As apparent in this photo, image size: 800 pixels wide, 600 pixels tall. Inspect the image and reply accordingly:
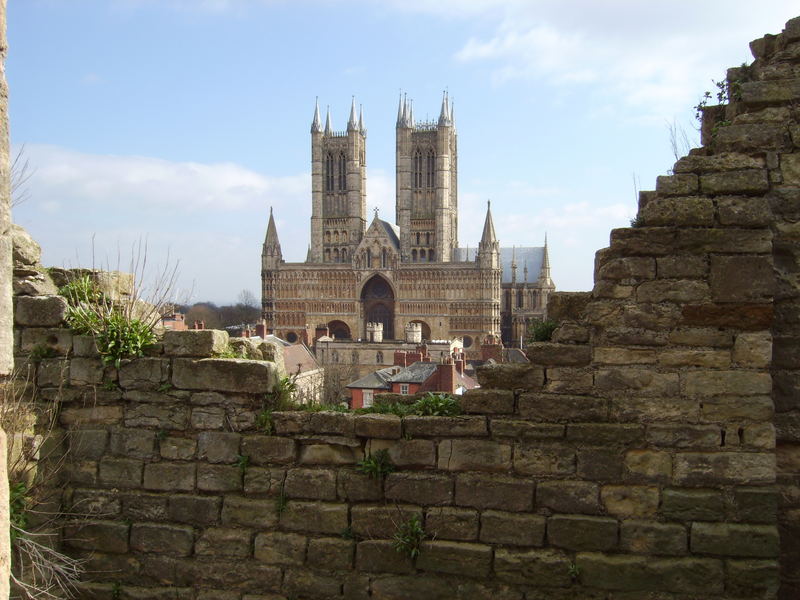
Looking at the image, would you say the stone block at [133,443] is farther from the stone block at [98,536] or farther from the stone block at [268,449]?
the stone block at [268,449]

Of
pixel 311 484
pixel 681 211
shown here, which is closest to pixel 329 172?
pixel 311 484

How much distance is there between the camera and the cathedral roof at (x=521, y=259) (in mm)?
90438

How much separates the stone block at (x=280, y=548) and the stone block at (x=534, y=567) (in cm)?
143

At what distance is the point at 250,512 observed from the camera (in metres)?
5.39

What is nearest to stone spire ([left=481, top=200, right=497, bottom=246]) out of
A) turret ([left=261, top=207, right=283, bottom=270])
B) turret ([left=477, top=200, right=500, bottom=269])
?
turret ([left=477, top=200, right=500, bottom=269])

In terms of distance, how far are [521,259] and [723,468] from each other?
89.4 metres

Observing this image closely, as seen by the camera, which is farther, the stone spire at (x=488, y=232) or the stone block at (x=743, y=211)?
the stone spire at (x=488, y=232)

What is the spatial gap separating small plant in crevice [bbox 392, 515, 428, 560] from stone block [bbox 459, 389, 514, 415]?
886 mm

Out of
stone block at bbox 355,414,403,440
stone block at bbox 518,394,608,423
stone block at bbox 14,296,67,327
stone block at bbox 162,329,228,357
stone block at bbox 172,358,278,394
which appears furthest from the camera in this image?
stone block at bbox 14,296,67,327

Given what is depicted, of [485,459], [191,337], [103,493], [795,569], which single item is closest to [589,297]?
[485,459]

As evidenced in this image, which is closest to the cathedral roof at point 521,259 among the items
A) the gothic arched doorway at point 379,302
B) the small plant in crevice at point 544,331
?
the gothic arched doorway at point 379,302

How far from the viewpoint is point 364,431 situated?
5.26 metres

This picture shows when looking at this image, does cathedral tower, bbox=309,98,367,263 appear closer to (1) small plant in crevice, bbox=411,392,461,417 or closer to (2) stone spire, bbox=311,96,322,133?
(2) stone spire, bbox=311,96,322,133

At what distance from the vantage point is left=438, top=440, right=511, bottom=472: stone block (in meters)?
5.09
